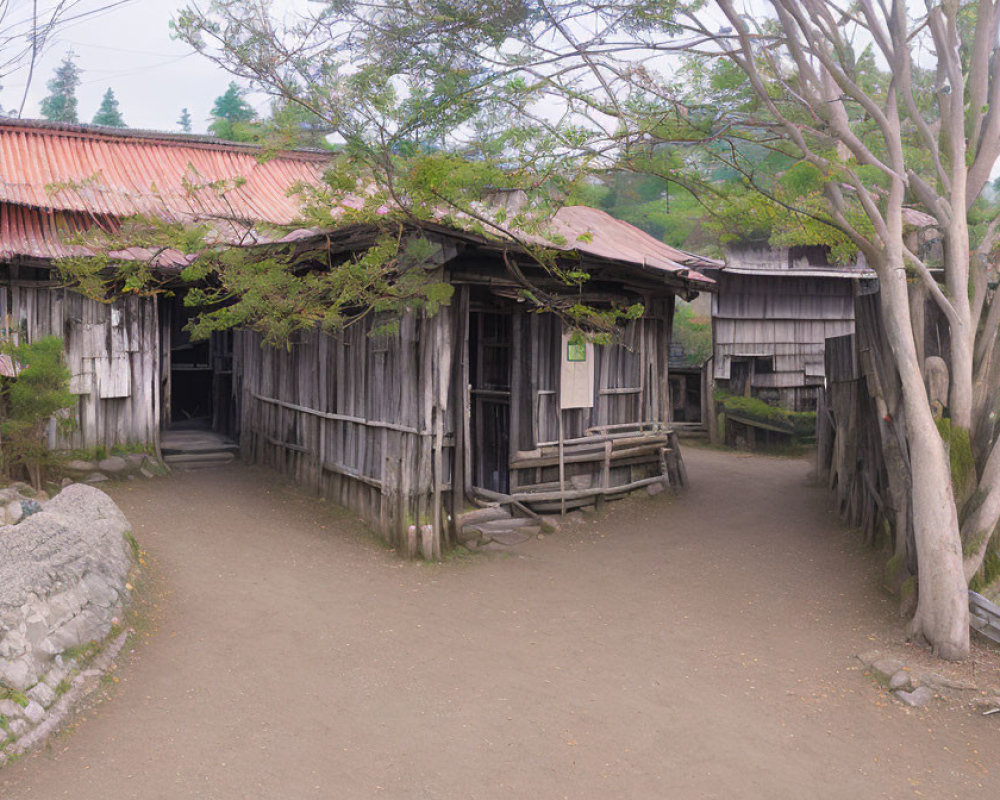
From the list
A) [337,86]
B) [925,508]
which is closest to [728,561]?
[925,508]

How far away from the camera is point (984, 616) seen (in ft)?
20.7

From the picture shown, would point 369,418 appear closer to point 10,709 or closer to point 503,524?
point 503,524

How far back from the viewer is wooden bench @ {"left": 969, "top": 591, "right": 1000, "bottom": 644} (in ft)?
20.3

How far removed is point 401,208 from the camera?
6973 millimetres

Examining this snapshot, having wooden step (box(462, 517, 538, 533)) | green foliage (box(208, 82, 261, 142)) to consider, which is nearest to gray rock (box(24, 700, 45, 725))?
wooden step (box(462, 517, 538, 533))

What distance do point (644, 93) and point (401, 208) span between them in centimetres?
268

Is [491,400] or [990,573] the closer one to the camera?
[990,573]

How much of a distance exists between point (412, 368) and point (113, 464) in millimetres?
5142

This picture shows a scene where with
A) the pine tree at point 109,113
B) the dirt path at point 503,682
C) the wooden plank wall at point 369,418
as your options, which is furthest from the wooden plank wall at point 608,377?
the pine tree at point 109,113

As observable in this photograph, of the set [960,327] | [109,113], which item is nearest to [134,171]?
[960,327]

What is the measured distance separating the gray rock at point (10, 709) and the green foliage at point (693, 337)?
23082mm

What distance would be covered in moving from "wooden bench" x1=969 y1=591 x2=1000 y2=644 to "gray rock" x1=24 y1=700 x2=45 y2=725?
22.3 feet

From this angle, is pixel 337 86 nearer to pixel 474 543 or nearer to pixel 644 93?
pixel 644 93

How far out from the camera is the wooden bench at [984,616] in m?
6.20
